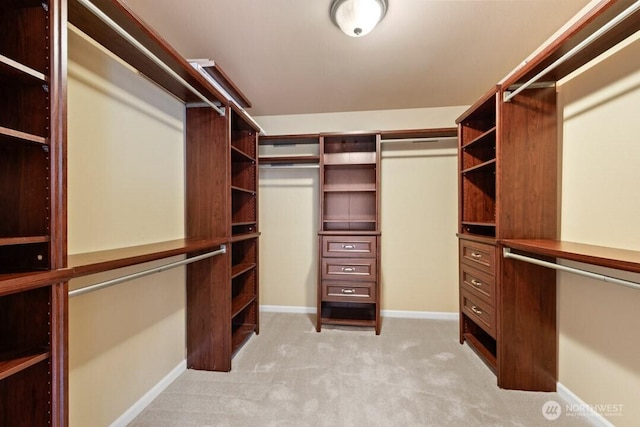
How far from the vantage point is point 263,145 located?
3.12m

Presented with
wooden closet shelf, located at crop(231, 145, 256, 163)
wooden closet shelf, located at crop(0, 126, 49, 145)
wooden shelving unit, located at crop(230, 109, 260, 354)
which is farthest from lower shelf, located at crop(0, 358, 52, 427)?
wooden closet shelf, located at crop(231, 145, 256, 163)

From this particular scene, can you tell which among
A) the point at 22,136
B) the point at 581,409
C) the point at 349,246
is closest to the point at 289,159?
the point at 349,246

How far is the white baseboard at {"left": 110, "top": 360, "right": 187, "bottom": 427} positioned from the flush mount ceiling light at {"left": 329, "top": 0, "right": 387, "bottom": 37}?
8.21 ft

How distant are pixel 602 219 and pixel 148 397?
279 centimetres

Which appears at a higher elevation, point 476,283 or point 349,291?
point 476,283

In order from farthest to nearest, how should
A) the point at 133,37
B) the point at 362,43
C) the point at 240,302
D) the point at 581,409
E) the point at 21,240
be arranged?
the point at 240,302 < the point at 362,43 < the point at 581,409 < the point at 133,37 < the point at 21,240

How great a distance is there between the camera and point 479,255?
2018 millimetres

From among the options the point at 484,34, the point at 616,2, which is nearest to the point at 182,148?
the point at 484,34

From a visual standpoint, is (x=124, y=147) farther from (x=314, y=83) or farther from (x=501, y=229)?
(x=501, y=229)

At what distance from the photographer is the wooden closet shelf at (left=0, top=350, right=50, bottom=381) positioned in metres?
0.67

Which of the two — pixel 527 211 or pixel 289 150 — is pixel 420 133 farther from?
pixel 289 150

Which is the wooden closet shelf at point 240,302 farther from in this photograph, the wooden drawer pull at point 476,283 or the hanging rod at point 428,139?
the hanging rod at point 428,139

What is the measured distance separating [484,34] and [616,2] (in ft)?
2.61

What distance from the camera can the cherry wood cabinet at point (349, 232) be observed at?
2510mm
